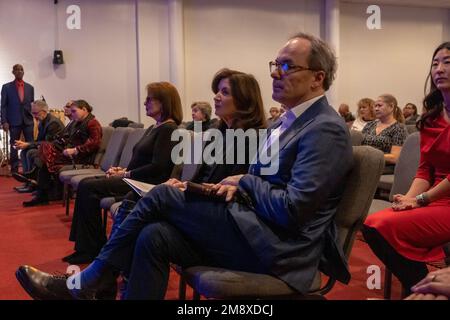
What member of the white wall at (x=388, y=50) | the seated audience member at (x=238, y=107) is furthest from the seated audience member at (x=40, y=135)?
the white wall at (x=388, y=50)

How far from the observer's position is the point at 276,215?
1471 millimetres

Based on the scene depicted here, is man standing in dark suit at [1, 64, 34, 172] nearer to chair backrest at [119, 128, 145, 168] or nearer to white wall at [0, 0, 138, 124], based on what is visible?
white wall at [0, 0, 138, 124]

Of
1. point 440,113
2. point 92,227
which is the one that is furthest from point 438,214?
point 92,227

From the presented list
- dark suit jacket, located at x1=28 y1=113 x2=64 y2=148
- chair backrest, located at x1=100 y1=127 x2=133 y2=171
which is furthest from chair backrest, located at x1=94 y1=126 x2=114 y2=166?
dark suit jacket, located at x1=28 y1=113 x2=64 y2=148

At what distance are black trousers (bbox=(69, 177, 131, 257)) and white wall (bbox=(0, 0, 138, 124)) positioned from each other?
21.2ft

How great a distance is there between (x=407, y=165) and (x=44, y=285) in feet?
5.60

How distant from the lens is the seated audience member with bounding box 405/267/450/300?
3.67ft

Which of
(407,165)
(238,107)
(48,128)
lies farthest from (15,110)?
(407,165)

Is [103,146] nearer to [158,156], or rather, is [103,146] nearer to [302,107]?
[158,156]

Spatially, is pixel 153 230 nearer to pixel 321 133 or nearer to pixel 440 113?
pixel 321 133

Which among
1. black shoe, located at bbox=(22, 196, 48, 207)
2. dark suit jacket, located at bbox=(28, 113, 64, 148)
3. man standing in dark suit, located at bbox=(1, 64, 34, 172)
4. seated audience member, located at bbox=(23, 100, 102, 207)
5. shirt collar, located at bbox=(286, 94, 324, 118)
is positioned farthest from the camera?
man standing in dark suit, located at bbox=(1, 64, 34, 172)

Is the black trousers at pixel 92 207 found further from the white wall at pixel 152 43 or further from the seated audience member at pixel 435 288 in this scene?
the white wall at pixel 152 43

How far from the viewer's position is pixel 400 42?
11109mm

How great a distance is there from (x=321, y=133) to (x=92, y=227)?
2.03m
